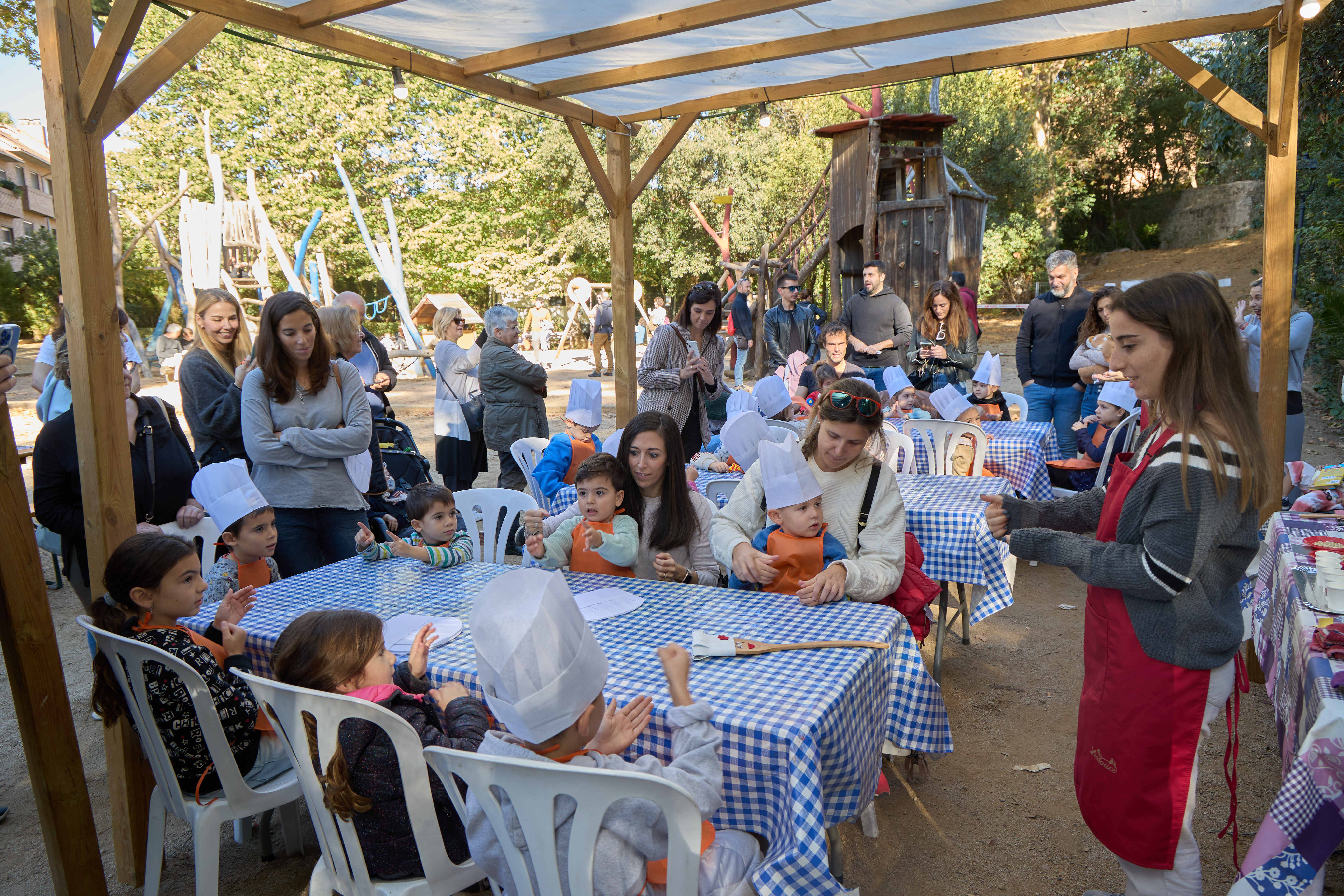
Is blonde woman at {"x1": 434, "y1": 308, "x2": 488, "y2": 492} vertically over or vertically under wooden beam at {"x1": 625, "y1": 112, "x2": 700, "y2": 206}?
under

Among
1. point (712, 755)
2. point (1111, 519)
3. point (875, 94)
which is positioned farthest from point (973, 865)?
point (875, 94)

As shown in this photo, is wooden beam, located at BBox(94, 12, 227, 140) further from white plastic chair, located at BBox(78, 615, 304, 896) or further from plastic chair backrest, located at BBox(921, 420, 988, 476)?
plastic chair backrest, located at BBox(921, 420, 988, 476)

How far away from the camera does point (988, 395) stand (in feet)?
20.5

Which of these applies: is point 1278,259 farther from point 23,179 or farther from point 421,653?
point 23,179

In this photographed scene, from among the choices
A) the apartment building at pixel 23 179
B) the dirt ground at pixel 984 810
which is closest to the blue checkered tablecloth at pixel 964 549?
the dirt ground at pixel 984 810

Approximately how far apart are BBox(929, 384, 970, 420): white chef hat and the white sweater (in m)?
2.96

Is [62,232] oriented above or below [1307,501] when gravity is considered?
above

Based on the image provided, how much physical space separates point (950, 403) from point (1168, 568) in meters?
3.92

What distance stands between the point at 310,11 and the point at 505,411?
115 inches

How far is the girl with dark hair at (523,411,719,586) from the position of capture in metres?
→ 3.15

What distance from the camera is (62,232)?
101 inches

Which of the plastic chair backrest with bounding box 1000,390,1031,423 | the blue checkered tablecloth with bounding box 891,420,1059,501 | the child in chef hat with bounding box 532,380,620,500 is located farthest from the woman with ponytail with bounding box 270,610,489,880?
the plastic chair backrest with bounding box 1000,390,1031,423

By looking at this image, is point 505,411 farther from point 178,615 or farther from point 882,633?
point 882,633

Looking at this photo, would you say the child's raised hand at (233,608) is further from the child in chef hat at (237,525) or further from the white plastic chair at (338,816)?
the white plastic chair at (338,816)
